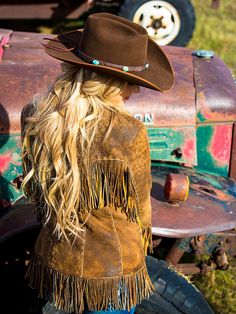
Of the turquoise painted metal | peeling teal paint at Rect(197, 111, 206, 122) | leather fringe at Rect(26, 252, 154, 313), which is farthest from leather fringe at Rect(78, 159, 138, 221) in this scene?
peeling teal paint at Rect(197, 111, 206, 122)

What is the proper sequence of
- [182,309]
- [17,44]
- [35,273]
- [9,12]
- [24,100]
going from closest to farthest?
[35,273], [182,309], [24,100], [17,44], [9,12]

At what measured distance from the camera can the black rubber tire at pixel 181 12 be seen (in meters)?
7.08

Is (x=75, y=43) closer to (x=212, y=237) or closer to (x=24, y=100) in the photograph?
(x=24, y=100)

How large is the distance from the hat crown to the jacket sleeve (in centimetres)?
27

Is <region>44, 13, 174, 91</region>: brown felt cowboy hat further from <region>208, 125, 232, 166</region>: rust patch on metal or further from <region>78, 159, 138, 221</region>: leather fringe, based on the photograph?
<region>208, 125, 232, 166</region>: rust patch on metal

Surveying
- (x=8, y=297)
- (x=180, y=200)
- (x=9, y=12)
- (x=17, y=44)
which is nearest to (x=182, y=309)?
(x=180, y=200)

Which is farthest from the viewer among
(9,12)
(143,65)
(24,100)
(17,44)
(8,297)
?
(9,12)

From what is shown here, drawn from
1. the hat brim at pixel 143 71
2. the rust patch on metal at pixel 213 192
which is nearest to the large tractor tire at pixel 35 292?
the rust patch on metal at pixel 213 192

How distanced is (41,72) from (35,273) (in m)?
1.47

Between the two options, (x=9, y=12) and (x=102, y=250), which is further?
(x=9, y=12)

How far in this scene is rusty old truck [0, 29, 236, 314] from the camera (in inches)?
122

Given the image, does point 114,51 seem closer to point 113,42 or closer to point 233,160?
point 113,42

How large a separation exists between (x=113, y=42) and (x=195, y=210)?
1.37 meters

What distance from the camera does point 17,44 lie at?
391cm
